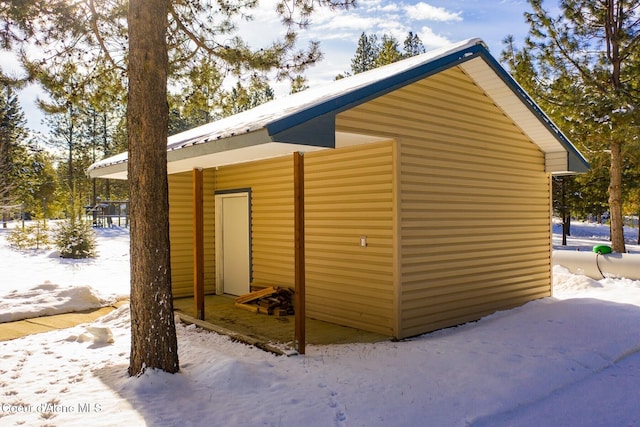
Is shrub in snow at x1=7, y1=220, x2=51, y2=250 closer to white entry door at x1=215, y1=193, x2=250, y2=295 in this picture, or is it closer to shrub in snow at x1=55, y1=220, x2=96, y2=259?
shrub in snow at x1=55, y1=220, x2=96, y2=259

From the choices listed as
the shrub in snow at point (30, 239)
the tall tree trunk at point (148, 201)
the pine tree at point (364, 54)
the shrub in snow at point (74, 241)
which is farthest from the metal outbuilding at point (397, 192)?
the pine tree at point (364, 54)

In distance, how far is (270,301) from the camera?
7984 millimetres

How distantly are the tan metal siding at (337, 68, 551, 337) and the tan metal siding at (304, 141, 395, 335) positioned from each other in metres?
0.25

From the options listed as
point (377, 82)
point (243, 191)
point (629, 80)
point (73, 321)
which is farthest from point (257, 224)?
point (629, 80)

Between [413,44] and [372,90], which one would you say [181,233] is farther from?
[413,44]

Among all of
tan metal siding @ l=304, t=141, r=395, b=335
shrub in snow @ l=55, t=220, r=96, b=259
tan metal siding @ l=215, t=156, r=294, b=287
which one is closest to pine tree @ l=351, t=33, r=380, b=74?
shrub in snow @ l=55, t=220, r=96, b=259

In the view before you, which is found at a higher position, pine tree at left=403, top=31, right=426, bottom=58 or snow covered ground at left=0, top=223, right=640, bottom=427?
pine tree at left=403, top=31, right=426, bottom=58

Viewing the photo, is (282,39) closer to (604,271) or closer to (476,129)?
(476,129)

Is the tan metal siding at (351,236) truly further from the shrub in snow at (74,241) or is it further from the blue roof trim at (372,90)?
the shrub in snow at (74,241)

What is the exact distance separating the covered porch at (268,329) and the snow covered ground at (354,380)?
0.81ft

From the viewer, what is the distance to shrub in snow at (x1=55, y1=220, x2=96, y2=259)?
49.3 feet

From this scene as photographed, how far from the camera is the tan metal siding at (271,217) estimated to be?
8242 mm

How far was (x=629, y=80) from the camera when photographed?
13.8 m

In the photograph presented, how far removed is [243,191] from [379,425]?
20.4 feet
